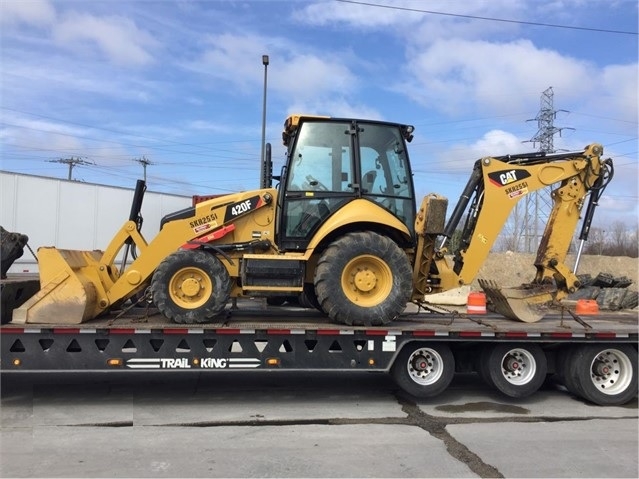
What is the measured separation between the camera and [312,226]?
7.30 meters

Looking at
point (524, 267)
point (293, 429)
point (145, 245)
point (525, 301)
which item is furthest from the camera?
point (524, 267)

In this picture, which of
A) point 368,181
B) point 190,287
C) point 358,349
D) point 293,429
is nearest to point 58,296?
point 190,287

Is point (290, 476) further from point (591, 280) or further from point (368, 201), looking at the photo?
point (591, 280)

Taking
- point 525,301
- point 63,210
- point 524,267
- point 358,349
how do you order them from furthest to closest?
1. point 524,267
2. point 63,210
3. point 525,301
4. point 358,349

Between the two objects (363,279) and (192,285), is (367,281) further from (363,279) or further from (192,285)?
(192,285)

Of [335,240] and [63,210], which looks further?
[63,210]

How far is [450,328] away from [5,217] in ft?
54.7

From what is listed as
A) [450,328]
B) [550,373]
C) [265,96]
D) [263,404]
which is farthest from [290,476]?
[265,96]

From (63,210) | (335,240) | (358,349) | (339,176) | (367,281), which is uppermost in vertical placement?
(63,210)

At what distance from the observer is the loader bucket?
6535 millimetres

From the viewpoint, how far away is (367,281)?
7.01 meters

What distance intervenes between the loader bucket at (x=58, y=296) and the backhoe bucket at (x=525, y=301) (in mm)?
5635

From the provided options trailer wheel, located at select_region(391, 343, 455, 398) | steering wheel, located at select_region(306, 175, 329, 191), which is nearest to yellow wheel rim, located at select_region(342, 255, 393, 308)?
trailer wheel, located at select_region(391, 343, 455, 398)

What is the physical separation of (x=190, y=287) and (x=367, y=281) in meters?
2.17
